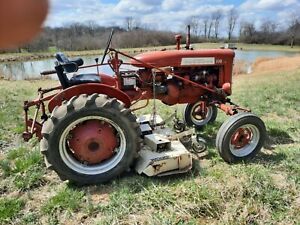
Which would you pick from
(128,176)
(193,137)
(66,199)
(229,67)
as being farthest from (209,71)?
(66,199)

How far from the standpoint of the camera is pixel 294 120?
20.8 ft

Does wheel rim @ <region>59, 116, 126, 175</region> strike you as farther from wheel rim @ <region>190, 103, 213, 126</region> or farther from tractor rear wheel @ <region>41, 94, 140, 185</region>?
wheel rim @ <region>190, 103, 213, 126</region>

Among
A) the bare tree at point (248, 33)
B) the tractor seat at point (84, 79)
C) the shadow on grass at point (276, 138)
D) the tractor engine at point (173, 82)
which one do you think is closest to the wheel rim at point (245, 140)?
the shadow on grass at point (276, 138)

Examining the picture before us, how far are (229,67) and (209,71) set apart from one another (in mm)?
288

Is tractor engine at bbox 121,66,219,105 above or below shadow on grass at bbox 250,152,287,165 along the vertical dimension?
above

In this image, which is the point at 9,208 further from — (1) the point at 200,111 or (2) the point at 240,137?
(1) the point at 200,111

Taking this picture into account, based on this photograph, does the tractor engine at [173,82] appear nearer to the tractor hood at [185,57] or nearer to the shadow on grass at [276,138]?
the tractor hood at [185,57]

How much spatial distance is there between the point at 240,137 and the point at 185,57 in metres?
1.26

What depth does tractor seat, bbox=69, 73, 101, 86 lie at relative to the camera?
154 inches

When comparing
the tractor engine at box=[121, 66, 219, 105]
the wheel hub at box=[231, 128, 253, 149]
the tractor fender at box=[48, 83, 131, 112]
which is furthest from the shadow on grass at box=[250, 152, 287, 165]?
the tractor fender at box=[48, 83, 131, 112]

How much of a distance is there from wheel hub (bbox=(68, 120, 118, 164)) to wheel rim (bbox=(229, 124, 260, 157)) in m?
1.47

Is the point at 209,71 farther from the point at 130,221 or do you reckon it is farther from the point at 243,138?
the point at 130,221

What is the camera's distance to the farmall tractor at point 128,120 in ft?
11.4

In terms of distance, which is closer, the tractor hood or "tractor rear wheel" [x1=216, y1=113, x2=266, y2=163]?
"tractor rear wheel" [x1=216, y1=113, x2=266, y2=163]
